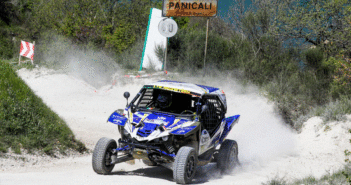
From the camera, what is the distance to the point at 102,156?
24.1 feet

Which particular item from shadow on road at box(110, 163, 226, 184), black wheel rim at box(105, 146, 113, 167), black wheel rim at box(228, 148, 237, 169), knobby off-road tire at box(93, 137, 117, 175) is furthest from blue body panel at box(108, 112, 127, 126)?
black wheel rim at box(228, 148, 237, 169)

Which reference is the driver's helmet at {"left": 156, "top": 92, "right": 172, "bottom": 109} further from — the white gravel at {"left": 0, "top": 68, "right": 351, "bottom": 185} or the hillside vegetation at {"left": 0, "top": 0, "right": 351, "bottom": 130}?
the hillside vegetation at {"left": 0, "top": 0, "right": 351, "bottom": 130}

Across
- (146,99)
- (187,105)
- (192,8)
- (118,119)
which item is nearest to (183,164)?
(118,119)

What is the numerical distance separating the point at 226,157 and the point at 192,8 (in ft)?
42.2

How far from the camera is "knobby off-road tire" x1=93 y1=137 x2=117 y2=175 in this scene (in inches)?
289

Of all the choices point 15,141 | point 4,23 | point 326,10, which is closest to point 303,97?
point 326,10

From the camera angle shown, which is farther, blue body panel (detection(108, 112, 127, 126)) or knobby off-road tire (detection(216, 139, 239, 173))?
knobby off-road tire (detection(216, 139, 239, 173))

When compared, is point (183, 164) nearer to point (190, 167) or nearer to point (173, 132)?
point (190, 167)

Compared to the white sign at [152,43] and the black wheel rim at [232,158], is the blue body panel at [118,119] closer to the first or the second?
the black wheel rim at [232,158]

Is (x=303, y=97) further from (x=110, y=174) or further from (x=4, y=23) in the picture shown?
(x=4, y=23)

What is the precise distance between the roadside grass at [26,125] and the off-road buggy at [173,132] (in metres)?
1.96

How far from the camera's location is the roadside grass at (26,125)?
8438mm

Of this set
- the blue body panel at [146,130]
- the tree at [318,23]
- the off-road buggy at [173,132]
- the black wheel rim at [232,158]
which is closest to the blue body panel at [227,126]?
the off-road buggy at [173,132]

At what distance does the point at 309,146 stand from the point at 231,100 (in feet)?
17.6
